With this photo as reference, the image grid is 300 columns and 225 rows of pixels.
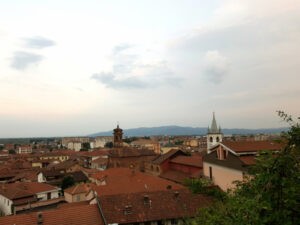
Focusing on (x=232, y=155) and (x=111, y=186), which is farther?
(x=111, y=186)

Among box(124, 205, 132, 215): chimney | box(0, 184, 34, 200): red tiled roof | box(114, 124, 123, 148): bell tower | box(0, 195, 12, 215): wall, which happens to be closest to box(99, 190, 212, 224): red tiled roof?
box(124, 205, 132, 215): chimney

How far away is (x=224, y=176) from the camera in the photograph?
2639 centimetres

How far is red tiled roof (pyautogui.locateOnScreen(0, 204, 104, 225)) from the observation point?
17.5 meters

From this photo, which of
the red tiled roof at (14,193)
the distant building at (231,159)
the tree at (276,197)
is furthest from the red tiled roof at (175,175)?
the tree at (276,197)

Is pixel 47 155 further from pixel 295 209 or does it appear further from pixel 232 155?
pixel 295 209

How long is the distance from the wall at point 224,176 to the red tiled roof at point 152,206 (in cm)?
454

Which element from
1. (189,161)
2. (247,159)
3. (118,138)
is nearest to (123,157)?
(118,138)

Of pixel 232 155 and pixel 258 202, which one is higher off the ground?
pixel 258 202

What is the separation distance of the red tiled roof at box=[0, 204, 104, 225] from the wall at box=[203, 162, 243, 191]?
45.8ft

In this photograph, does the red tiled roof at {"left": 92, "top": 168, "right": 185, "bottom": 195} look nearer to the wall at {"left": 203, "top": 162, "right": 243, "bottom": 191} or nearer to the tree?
the wall at {"left": 203, "top": 162, "right": 243, "bottom": 191}

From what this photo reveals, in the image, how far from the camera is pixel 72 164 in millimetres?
64188

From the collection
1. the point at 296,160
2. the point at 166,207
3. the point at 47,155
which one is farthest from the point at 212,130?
the point at 47,155

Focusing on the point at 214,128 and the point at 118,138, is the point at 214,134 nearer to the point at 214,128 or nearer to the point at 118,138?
the point at 214,128

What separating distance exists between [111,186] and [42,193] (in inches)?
654
